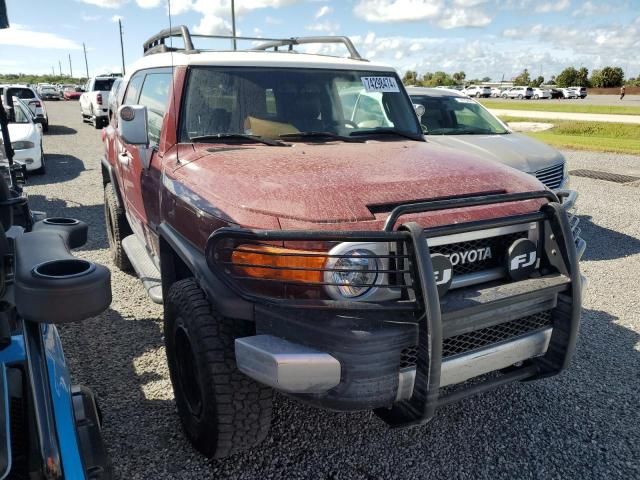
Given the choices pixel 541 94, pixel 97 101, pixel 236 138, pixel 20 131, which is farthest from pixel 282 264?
pixel 541 94

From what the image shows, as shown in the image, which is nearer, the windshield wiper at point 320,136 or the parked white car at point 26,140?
the windshield wiper at point 320,136

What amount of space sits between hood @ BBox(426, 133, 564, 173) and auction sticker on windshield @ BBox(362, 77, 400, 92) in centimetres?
205

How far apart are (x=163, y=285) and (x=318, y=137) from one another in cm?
136

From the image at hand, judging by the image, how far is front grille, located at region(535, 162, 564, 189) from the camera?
642cm

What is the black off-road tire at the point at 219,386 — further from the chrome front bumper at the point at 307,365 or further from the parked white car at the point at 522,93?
the parked white car at the point at 522,93

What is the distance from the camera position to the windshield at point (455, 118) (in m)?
7.84

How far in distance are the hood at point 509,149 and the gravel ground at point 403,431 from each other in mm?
2354

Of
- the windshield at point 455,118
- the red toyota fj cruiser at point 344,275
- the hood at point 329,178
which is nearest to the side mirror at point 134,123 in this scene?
the red toyota fj cruiser at point 344,275

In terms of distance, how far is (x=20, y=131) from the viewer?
10531 millimetres

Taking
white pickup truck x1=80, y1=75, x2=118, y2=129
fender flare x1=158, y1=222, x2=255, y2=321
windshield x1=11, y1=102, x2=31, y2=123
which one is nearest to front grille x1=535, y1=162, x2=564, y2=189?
fender flare x1=158, y1=222, x2=255, y2=321

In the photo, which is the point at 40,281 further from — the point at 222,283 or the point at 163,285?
the point at 163,285

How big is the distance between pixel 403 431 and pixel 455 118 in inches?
238

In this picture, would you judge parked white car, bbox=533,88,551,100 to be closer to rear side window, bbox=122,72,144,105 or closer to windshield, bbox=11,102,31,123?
windshield, bbox=11,102,31,123

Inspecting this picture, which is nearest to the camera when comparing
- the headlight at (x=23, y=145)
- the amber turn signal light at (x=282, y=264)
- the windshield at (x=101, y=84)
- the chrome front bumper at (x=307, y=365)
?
the chrome front bumper at (x=307, y=365)
